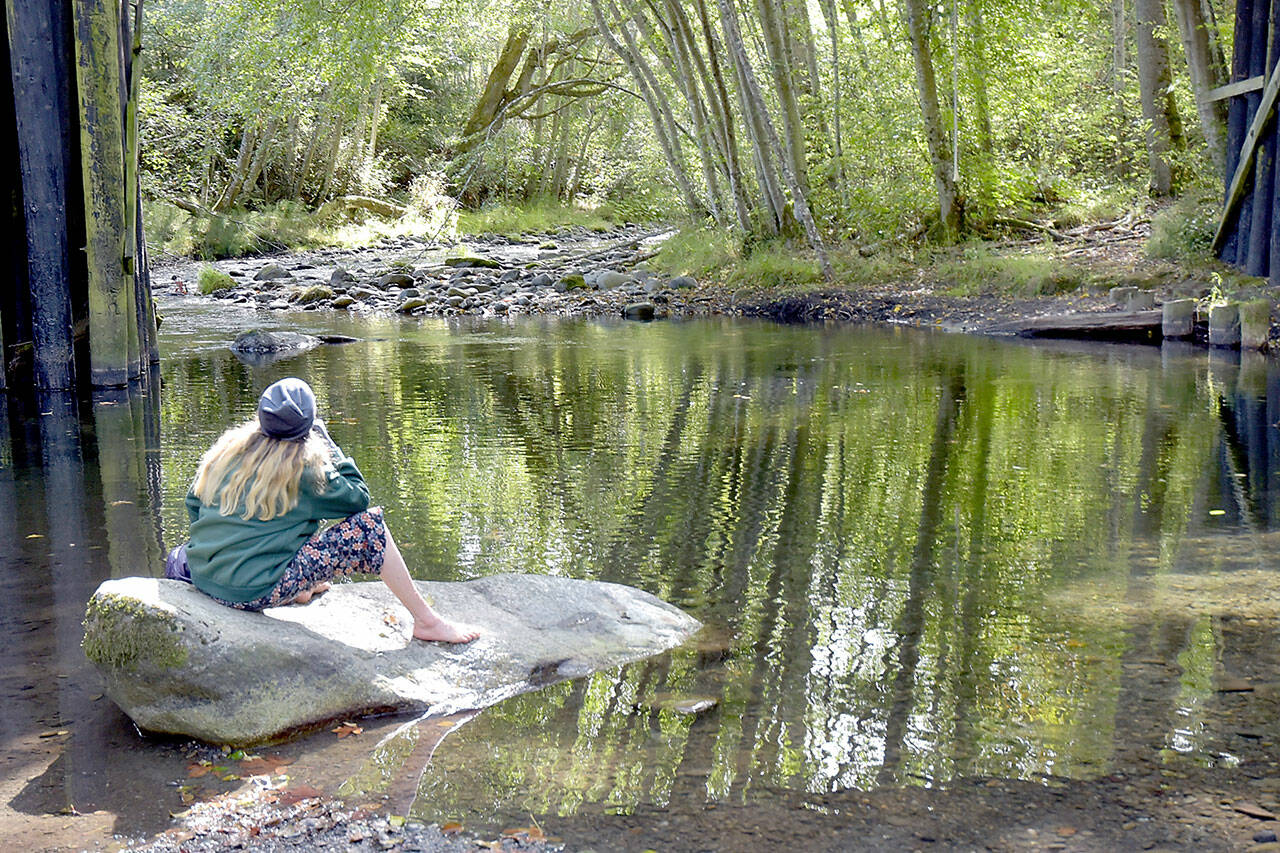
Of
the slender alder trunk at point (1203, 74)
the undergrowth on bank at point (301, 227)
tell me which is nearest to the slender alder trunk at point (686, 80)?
the undergrowth on bank at point (301, 227)

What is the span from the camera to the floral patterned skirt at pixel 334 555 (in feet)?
15.2

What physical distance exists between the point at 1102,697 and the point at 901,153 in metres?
17.1

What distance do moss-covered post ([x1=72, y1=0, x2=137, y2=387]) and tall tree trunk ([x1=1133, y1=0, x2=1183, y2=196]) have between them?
1530cm

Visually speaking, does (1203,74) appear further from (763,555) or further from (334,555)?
(334,555)

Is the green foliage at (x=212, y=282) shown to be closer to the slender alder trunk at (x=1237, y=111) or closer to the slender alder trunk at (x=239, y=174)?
the slender alder trunk at (x=239, y=174)

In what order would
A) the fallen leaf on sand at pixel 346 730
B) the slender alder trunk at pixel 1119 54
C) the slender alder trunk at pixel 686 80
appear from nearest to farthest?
the fallen leaf on sand at pixel 346 730 → the slender alder trunk at pixel 686 80 → the slender alder trunk at pixel 1119 54

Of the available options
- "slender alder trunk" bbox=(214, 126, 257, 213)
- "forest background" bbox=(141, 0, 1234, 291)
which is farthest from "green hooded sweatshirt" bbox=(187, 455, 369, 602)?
"slender alder trunk" bbox=(214, 126, 257, 213)

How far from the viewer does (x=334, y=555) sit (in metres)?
4.64

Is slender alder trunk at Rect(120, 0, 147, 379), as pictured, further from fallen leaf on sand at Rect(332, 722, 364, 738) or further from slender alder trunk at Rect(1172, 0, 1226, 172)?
slender alder trunk at Rect(1172, 0, 1226, 172)

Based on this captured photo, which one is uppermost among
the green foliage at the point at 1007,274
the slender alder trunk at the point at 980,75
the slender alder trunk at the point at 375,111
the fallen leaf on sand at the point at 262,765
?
the slender alder trunk at the point at 375,111

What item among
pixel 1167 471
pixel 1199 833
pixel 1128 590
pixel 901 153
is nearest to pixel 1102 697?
pixel 1199 833

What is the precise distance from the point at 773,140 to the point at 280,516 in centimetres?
1596

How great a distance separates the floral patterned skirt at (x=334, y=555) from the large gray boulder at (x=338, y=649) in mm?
130

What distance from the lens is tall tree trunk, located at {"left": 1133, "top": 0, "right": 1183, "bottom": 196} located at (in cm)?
1944
